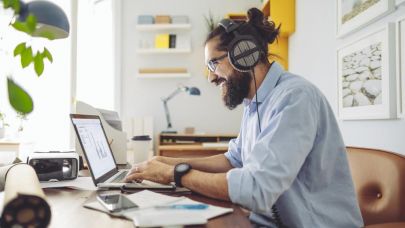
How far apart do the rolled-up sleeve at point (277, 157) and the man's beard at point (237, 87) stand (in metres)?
0.33

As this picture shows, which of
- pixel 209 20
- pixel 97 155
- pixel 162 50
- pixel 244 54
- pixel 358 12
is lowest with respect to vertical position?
pixel 97 155

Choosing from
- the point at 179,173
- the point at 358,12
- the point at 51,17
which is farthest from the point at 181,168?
the point at 358,12

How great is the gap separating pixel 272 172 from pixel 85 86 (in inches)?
130

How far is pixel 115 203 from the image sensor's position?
0.90m

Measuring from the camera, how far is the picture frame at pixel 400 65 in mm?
1396

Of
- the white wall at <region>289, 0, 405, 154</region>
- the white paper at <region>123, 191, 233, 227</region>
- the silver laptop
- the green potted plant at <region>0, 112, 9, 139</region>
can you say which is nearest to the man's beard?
the silver laptop

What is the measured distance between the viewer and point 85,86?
3807mm

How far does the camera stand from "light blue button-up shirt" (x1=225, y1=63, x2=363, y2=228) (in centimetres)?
92

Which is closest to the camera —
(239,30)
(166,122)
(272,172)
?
(272,172)

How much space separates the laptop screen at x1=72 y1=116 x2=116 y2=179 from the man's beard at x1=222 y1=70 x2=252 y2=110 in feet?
1.89

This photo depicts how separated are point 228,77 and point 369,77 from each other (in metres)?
0.76

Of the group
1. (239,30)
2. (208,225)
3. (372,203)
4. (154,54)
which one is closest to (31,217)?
(208,225)

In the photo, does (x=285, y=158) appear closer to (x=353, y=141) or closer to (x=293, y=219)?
(x=293, y=219)

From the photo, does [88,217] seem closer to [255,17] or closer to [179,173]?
[179,173]
